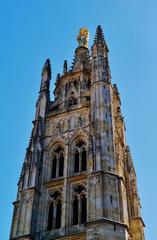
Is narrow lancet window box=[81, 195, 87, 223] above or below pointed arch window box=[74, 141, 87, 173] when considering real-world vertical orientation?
below

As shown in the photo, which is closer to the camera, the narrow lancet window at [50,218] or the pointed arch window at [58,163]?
the narrow lancet window at [50,218]

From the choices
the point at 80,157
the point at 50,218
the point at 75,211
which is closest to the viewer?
the point at 75,211

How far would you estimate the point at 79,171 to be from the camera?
34.2 meters

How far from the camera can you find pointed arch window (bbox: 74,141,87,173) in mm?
34562

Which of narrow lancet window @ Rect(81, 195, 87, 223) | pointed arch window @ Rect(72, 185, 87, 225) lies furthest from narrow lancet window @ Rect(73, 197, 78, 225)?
narrow lancet window @ Rect(81, 195, 87, 223)

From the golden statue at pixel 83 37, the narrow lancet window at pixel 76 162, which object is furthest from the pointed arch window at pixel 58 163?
the golden statue at pixel 83 37

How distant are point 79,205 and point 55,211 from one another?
5.63ft

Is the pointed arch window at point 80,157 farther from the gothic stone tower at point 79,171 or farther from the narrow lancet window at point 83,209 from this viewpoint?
the narrow lancet window at point 83,209

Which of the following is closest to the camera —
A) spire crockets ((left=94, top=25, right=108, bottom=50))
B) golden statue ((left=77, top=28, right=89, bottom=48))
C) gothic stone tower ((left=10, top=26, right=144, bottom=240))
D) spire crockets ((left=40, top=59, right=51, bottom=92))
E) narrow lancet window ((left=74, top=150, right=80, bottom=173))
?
gothic stone tower ((left=10, top=26, right=144, bottom=240))

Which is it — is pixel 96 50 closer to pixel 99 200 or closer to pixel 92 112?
pixel 92 112

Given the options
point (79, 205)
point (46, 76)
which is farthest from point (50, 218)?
point (46, 76)

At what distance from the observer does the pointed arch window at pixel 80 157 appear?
34562 millimetres

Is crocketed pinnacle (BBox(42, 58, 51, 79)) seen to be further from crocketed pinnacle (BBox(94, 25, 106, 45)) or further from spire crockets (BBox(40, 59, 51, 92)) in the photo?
crocketed pinnacle (BBox(94, 25, 106, 45))

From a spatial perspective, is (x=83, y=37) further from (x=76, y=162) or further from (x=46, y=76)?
(x=76, y=162)
